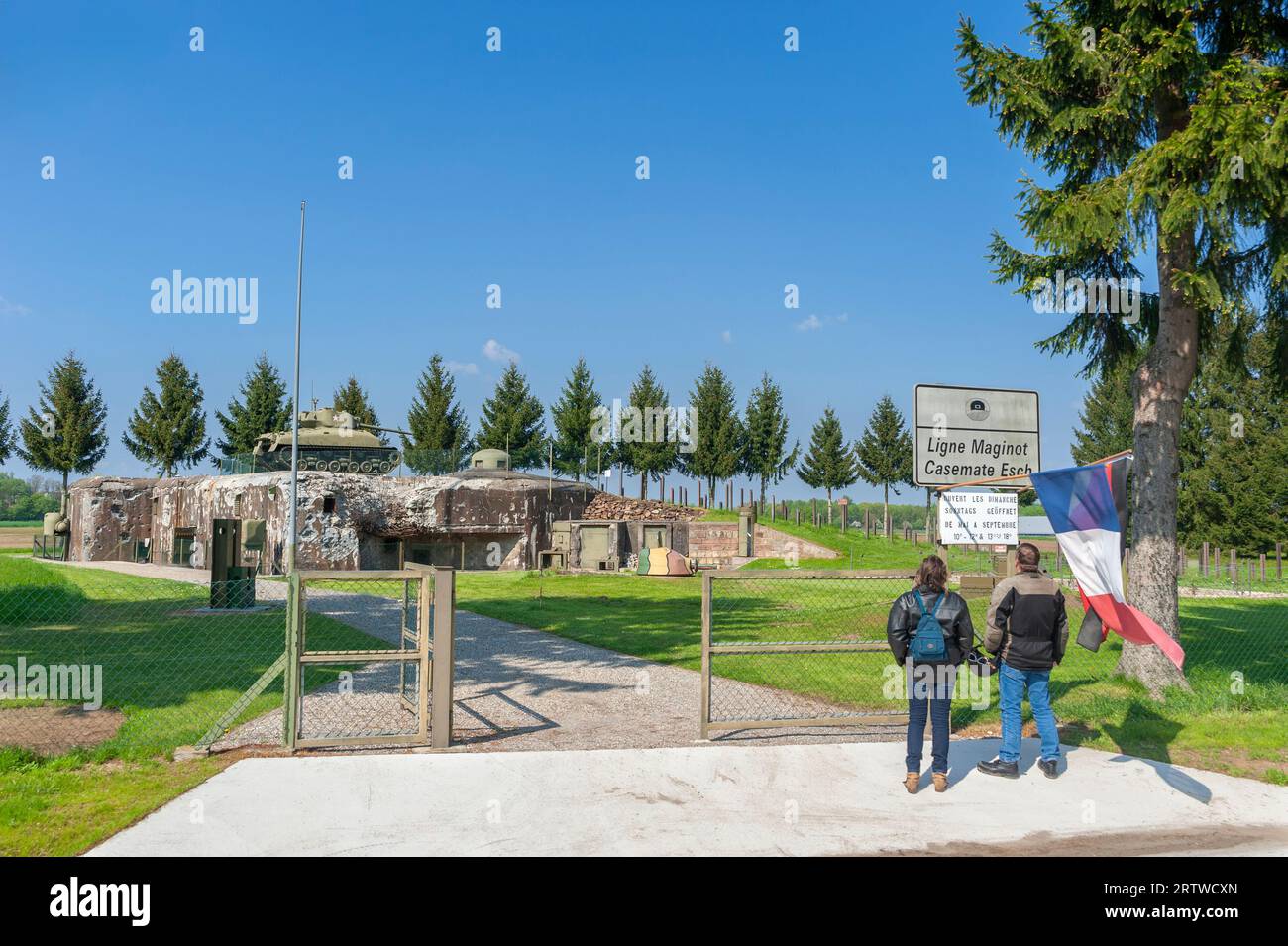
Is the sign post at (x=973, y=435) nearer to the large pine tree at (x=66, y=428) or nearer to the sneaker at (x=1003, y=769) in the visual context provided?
the sneaker at (x=1003, y=769)

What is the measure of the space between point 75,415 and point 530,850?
50.7m

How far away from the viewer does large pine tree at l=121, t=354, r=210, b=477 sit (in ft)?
162

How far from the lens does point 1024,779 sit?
6.56 m

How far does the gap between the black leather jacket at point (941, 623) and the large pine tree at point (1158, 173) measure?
5.02m

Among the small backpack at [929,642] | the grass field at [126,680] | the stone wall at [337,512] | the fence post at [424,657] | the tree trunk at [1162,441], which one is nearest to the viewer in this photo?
the grass field at [126,680]

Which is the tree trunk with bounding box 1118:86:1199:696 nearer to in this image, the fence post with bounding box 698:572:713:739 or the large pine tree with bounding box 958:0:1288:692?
the large pine tree with bounding box 958:0:1288:692

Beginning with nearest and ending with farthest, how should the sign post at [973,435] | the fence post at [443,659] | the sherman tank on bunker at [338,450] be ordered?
the fence post at [443,659] < the sign post at [973,435] < the sherman tank on bunker at [338,450]

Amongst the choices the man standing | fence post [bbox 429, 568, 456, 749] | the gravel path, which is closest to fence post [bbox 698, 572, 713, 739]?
the gravel path

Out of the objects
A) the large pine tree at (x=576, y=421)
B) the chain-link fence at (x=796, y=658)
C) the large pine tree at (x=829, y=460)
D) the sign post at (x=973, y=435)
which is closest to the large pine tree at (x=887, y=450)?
the large pine tree at (x=829, y=460)

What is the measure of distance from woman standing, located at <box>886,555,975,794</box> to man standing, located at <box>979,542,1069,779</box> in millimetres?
519

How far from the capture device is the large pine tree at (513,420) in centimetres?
5325

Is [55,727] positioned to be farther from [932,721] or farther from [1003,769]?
[1003,769]
